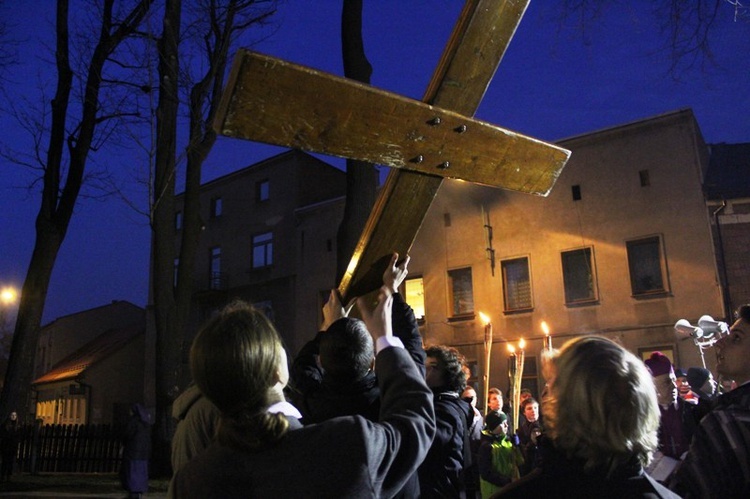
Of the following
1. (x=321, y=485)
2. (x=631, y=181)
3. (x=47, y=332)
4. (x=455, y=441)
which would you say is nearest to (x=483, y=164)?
(x=321, y=485)

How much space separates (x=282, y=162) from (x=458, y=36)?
28.3m

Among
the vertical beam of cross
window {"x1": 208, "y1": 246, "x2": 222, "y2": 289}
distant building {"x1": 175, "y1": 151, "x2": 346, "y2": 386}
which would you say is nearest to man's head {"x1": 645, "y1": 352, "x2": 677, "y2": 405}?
the vertical beam of cross

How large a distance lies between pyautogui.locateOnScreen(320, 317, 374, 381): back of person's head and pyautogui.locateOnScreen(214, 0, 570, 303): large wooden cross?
0.39 feet

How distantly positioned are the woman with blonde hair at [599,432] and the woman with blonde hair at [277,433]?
492 mm

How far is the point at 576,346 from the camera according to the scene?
Result: 6.58 feet

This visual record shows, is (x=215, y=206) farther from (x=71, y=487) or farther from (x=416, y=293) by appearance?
(x=71, y=487)

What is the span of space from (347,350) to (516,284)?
19211 mm

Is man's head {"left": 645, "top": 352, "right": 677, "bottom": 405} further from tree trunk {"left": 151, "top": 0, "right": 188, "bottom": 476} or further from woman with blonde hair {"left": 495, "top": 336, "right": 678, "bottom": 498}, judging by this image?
tree trunk {"left": 151, "top": 0, "right": 188, "bottom": 476}

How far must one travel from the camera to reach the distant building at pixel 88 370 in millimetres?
32750

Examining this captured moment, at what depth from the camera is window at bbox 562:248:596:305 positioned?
19.6m

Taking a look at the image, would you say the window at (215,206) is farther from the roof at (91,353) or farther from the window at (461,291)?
the window at (461,291)

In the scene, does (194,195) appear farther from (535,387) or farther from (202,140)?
(535,387)

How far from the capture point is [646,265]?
18.7 m

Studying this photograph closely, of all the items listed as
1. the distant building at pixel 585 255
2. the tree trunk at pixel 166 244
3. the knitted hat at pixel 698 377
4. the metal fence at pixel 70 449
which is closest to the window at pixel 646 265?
the distant building at pixel 585 255
